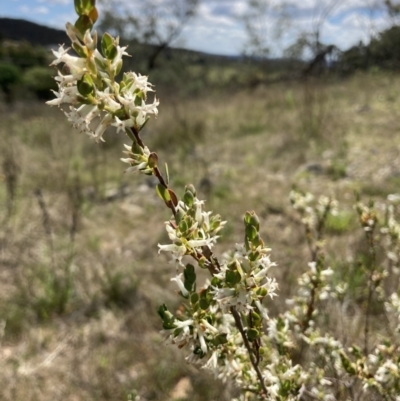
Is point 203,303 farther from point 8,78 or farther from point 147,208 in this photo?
point 8,78

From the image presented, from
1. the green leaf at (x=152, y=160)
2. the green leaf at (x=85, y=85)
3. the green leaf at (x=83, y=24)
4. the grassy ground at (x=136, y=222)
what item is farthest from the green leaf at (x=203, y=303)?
the grassy ground at (x=136, y=222)

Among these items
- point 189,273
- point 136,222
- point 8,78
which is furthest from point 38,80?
point 189,273

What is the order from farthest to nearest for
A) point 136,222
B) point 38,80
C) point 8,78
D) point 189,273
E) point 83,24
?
point 38,80 → point 8,78 → point 136,222 → point 189,273 → point 83,24

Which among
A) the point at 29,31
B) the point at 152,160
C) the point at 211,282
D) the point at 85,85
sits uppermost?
the point at 29,31

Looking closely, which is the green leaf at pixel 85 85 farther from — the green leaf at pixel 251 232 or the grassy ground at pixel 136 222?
the grassy ground at pixel 136 222

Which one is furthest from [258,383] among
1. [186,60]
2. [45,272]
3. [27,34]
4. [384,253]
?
[186,60]

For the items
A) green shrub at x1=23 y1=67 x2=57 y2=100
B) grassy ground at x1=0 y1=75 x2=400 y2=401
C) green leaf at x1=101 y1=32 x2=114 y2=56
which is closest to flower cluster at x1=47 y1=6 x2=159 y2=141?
green leaf at x1=101 y1=32 x2=114 y2=56
